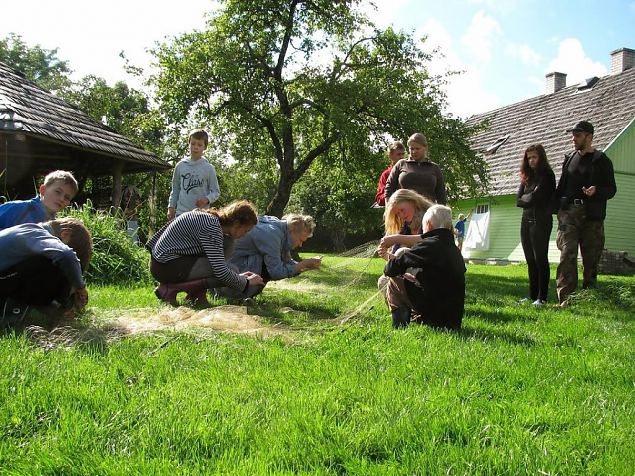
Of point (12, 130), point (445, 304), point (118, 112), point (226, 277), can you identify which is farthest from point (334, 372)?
point (118, 112)

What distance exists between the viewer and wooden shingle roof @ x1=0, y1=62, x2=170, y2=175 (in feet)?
31.9

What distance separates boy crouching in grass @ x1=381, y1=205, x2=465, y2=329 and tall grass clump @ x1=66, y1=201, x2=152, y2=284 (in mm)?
4263

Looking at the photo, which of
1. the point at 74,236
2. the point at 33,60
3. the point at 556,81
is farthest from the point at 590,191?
the point at 33,60

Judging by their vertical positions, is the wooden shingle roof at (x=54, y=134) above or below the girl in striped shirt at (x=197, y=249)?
above

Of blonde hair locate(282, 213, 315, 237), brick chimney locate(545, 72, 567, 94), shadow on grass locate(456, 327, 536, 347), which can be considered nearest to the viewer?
shadow on grass locate(456, 327, 536, 347)

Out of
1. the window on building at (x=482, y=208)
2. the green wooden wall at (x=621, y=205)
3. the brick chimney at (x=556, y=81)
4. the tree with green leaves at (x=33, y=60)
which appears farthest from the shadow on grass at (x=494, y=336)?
the tree with green leaves at (x=33, y=60)

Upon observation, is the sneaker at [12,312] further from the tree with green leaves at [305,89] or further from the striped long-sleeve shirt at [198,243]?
the tree with green leaves at [305,89]

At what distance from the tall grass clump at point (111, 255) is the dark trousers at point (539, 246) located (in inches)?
193

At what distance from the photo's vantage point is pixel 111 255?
7355 mm

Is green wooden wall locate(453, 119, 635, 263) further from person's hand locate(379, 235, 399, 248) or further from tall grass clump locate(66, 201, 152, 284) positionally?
person's hand locate(379, 235, 399, 248)

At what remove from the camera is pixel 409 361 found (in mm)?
3092

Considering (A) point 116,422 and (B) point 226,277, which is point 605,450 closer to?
(A) point 116,422

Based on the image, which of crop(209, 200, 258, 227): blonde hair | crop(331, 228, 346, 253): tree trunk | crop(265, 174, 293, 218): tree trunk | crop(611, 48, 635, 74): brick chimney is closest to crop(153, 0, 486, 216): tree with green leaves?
crop(265, 174, 293, 218): tree trunk

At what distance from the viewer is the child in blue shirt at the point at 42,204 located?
3.91m
